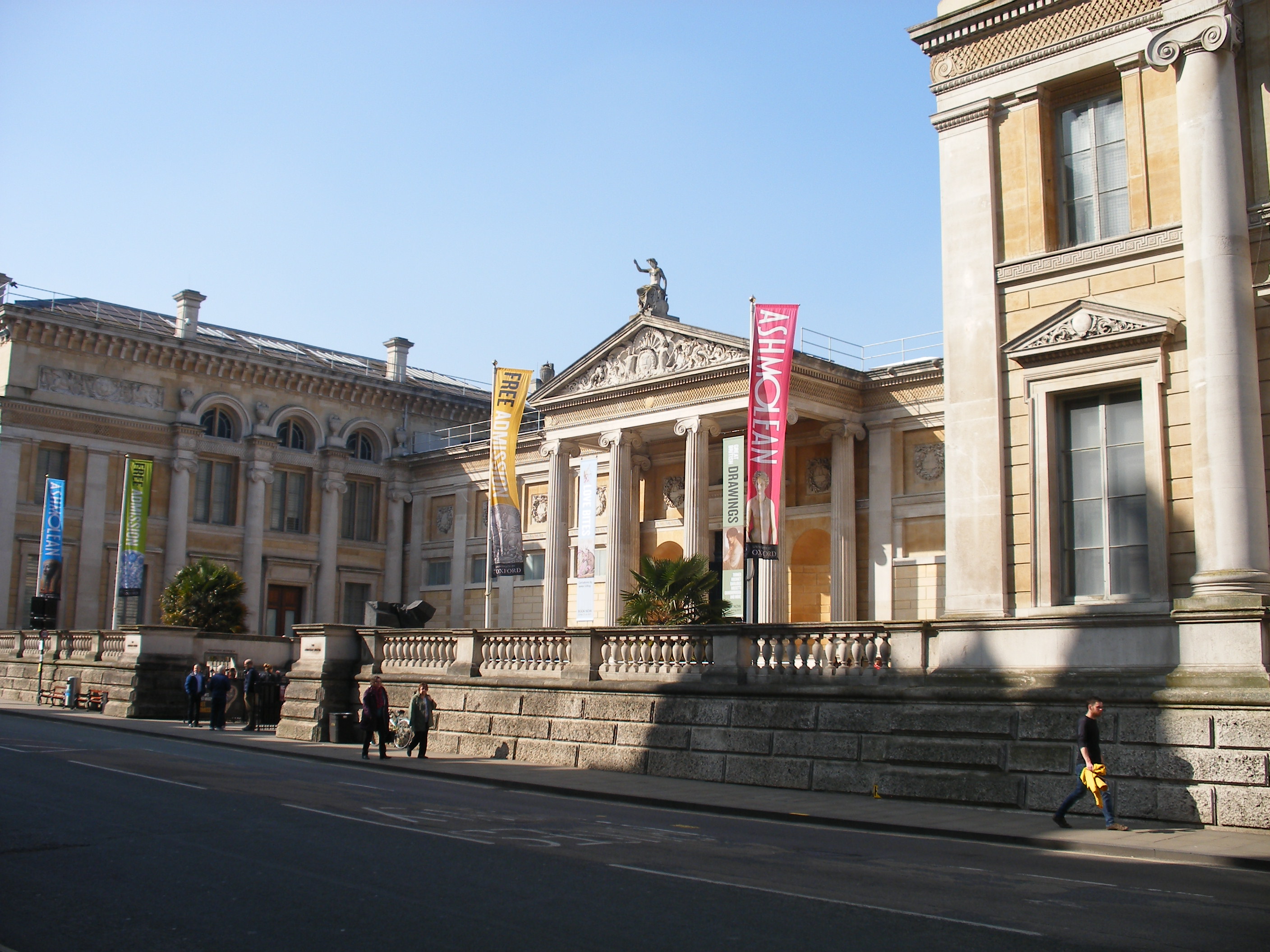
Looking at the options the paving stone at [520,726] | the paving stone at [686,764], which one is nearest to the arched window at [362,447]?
the paving stone at [520,726]

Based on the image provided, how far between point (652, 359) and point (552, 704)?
77.4ft

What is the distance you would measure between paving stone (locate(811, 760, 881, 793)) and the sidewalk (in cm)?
19

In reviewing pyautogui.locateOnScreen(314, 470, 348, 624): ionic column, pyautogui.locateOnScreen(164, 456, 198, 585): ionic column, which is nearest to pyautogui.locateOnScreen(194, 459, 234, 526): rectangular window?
pyautogui.locateOnScreen(164, 456, 198, 585): ionic column

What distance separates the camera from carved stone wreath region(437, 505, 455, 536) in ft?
192

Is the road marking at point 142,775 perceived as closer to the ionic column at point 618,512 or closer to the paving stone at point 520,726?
the paving stone at point 520,726

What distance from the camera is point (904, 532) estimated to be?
41.5 metres

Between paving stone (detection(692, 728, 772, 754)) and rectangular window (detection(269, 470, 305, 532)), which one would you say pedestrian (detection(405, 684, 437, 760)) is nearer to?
paving stone (detection(692, 728, 772, 754))

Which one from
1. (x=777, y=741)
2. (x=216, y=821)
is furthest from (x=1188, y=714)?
(x=216, y=821)

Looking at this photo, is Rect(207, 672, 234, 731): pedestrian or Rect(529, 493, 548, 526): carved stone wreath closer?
Rect(207, 672, 234, 731): pedestrian

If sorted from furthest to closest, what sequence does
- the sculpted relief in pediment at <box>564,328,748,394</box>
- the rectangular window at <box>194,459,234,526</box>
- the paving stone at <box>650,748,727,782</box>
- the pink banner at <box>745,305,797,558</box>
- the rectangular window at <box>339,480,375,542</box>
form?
the rectangular window at <box>339,480,375,542</box> → the rectangular window at <box>194,459,234,526</box> → the sculpted relief in pediment at <box>564,328,748,394</box> → the pink banner at <box>745,305,797,558</box> → the paving stone at <box>650,748,727,782</box>

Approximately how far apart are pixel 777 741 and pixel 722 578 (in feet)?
68.9

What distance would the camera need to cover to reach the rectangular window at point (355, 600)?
5844 cm

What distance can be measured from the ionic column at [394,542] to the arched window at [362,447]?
6.41ft

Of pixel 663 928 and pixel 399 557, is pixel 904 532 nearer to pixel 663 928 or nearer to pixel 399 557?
pixel 399 557
